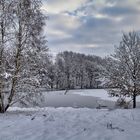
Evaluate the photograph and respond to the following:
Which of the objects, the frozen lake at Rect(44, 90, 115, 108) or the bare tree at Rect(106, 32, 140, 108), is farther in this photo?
the frozen lake at Rect(44, 90, 115, 108)

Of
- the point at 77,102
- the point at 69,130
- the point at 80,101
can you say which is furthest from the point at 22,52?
the point at 80,101

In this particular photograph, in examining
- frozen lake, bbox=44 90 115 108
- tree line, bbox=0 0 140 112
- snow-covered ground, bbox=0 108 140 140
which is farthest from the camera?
frozen lake, bbox=44 90 115 108

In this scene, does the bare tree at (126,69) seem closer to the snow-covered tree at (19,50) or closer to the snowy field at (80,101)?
the snowy field at (80,101)

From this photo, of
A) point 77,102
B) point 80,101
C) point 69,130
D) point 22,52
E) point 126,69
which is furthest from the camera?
point 80,101

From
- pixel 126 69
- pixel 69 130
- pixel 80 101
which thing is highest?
pixel 126 69

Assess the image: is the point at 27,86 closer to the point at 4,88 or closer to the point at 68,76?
the point at 4,88

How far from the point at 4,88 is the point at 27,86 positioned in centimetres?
146

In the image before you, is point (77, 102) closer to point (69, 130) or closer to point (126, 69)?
point (126, 69)

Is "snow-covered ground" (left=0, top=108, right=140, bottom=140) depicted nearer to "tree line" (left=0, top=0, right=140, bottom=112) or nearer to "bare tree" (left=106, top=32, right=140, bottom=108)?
"tree line" (left=0, top=0, right=140, bottom=112)

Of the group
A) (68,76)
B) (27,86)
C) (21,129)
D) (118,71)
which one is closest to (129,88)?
(118,71)

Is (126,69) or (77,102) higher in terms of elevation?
(126,69)

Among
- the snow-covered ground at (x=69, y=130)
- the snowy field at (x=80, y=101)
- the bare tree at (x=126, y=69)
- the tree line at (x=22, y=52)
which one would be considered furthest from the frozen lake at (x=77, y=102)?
the snow-covered ground at (x=69, y=130)

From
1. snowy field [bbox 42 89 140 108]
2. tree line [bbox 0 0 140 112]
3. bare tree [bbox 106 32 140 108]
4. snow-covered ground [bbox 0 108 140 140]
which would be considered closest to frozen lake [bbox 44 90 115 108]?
snowy field [bbox 42 89 140 108]

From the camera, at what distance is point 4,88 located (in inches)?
610
